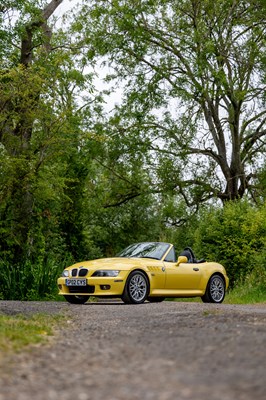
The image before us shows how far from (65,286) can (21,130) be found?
6.08 metres

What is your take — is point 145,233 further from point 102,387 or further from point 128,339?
point 102,387

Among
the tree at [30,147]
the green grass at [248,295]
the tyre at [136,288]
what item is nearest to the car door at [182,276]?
the tyre at [136,288]

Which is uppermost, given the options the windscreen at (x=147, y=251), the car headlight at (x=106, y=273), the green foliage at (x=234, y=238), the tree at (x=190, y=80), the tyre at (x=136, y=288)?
the tree at (x=190, y=80)

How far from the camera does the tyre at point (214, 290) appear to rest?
17.7 meters

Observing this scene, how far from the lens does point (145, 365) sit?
570 cm

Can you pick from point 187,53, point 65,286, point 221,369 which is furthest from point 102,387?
point 187,53

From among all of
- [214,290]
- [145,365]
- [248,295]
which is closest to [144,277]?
[214,290]

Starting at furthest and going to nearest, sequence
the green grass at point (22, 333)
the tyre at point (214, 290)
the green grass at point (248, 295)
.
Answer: the green grass at point (248, 295), the tyre at point (214, 290), the green grass at point (22, 333)

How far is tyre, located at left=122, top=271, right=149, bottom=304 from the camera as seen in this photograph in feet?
51.1

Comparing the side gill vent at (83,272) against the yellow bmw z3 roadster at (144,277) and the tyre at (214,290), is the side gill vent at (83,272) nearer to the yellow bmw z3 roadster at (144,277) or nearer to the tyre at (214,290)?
the yellow bmw z3 roadster at (144,277)

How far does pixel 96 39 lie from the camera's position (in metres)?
30.8

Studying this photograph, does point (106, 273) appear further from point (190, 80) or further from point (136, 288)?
point (190, 80)

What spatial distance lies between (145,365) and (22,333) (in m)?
2.54

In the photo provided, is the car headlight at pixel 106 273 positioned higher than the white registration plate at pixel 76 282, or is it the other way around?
the car headlight at pixel 106 273
